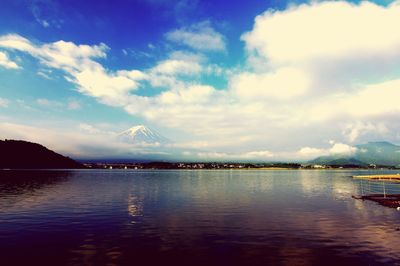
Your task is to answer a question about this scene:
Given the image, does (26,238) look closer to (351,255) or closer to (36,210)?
(36,210)

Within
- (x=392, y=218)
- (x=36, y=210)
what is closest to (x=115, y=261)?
(x=36, y=210)

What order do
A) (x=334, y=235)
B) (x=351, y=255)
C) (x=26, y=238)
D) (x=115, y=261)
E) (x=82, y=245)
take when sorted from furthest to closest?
(x=334, y=235), (x=26, y=238), (x=82, y=245), (x=351, y=255), (x=115, y=261)

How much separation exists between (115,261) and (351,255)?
23904 millimetres

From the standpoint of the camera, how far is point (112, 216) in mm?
60875

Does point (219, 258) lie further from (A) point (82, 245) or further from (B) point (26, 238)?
(B) point (26, 238)

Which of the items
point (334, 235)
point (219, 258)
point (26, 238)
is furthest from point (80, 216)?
point (334, 235)

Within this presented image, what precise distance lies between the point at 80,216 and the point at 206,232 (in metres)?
26.8

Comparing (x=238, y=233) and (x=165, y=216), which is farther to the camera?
(x=165, y=216)

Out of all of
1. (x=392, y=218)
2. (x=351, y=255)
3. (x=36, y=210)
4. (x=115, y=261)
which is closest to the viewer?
(x=115, y=261)

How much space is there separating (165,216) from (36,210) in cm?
2733

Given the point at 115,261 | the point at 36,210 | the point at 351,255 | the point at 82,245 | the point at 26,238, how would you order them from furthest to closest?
the point at 36,210, the point at 26,238, the point at 82,245, the point at 351,255, the point at 115,261

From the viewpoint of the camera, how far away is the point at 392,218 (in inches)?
2333

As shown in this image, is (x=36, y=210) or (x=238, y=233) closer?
(x=238, y=233)

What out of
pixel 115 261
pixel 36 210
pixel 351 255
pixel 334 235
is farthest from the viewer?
pixel 36 210
